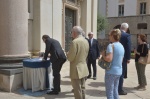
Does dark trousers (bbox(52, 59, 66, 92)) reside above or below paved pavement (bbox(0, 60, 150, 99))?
above

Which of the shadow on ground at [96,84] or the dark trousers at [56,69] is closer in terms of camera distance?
the dark trousers at [56,69]

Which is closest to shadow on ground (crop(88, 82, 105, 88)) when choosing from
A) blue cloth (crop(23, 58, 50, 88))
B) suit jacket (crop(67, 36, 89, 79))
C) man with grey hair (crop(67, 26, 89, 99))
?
blue cloth (crop(23, 58, 50, 88))

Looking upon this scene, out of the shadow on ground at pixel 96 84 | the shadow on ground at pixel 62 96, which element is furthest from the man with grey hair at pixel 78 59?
the shadow on ground at pixel 96 84

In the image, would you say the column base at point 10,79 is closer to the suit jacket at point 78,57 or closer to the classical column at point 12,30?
the classical column at point 12,30

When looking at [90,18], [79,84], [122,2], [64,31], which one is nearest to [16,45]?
[79,84]

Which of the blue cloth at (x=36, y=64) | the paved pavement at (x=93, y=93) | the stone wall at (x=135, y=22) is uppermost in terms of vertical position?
the stone wall at (x=135, y=22)

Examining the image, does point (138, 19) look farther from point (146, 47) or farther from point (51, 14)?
point (146, 47)

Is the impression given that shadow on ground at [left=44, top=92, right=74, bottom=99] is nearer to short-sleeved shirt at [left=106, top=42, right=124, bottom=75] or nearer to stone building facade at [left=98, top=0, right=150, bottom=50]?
short-sleeved shirt at [left=106, top=42, right=124, bottom=75]

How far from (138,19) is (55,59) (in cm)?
3266

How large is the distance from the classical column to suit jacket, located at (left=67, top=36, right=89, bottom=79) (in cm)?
261

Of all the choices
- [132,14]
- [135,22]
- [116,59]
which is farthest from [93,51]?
[132,14]

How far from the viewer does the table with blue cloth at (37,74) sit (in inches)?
261

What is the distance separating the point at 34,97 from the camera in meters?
6.35

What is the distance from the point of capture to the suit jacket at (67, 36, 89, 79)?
4984 mm
